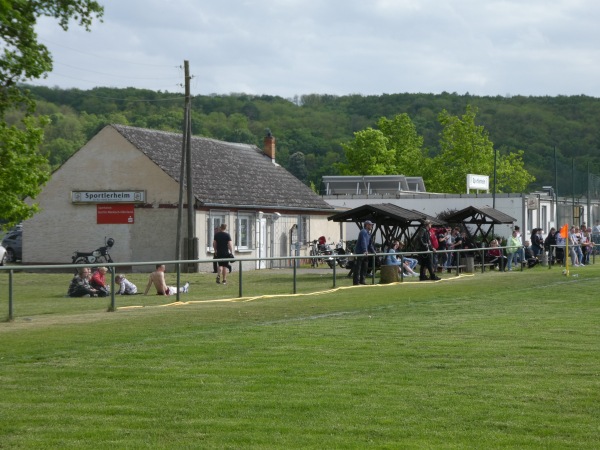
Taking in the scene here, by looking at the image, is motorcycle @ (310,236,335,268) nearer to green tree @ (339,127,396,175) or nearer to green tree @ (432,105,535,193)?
green tree @ (432,105,535,193)

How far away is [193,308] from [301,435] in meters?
13.6

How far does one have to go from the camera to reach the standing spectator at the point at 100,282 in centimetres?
2086

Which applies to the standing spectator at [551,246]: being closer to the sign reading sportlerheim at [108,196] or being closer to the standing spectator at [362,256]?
the standing spectator at [362,256]

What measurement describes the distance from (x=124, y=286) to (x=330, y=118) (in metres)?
126

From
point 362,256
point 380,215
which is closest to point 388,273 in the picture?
point 362,256

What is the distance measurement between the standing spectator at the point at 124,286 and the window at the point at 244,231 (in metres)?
25.2

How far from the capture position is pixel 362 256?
29688 millimetres

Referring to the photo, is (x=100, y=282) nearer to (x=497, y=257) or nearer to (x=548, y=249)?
(x=497, y=257)

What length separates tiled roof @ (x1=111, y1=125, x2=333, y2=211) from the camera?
4669cm

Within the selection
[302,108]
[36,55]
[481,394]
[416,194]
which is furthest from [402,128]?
[481,394]

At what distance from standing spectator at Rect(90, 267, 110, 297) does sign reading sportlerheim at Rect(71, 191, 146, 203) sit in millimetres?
24928

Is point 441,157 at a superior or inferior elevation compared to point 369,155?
inferior

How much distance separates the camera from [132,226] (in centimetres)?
4572

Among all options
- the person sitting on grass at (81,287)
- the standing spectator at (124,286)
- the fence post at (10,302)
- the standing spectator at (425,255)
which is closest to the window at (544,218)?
the standing spectator at (425,255)
